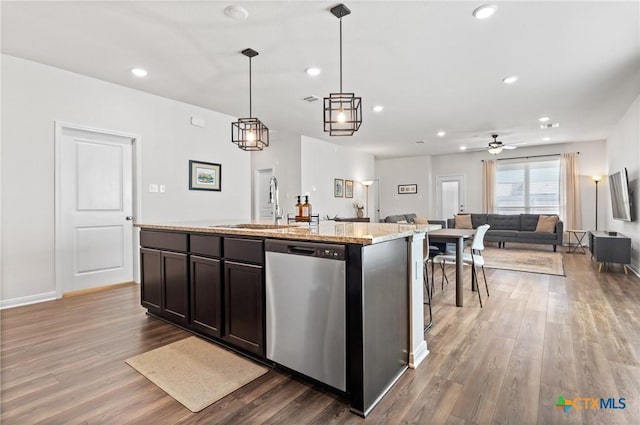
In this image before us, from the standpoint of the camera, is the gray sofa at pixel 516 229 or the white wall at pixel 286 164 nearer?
the white wall at pixel 286 164

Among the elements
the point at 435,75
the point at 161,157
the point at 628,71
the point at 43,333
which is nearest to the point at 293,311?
the point at 43,333

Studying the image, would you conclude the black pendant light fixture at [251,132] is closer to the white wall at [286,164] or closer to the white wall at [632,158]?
the white wall at [286,164]

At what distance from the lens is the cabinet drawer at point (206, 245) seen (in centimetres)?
226

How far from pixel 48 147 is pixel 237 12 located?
2.71 meters

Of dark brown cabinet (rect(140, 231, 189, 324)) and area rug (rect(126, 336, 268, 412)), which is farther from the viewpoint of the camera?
dark brown cabinet (rect(140, 231, 189, 324))

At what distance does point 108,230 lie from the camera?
161 inches

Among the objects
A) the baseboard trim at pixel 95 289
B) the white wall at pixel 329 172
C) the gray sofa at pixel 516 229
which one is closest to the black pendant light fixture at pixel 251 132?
the baseboard trim at pixel 95 289

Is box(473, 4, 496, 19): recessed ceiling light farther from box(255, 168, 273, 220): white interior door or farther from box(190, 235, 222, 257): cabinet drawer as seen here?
box(255, 168, 273, 220): white interior door

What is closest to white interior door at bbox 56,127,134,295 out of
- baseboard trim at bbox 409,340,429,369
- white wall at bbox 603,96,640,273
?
baseboard trim at bbox 409,340,429,369

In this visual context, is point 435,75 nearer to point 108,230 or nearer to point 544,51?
point 544,51

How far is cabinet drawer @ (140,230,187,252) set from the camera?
258cm

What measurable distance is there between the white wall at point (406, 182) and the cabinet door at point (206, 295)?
329 inches

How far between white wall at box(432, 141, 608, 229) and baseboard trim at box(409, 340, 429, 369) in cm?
799

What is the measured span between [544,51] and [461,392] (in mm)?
3321
